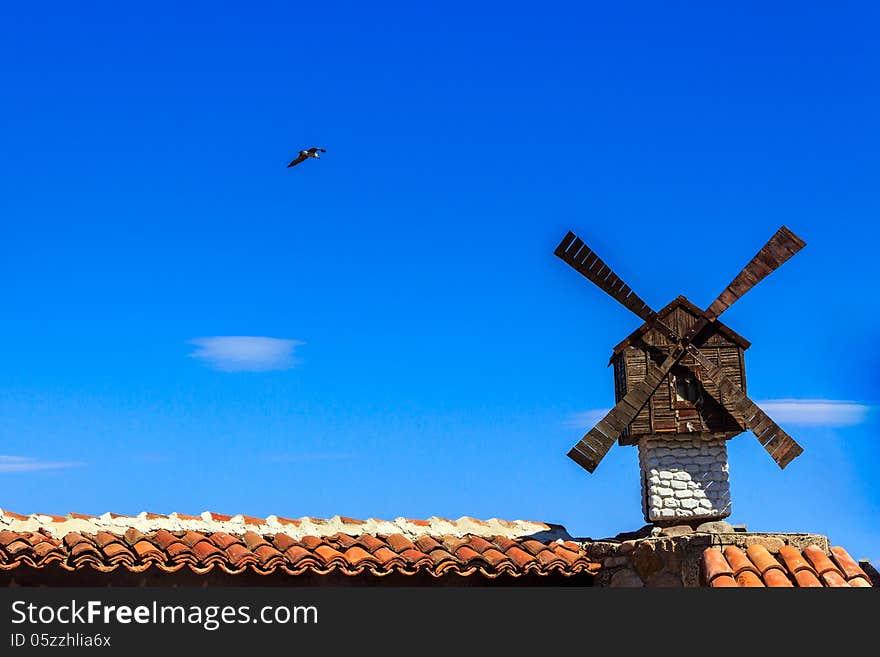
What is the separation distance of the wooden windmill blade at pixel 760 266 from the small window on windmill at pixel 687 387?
739 millimetres

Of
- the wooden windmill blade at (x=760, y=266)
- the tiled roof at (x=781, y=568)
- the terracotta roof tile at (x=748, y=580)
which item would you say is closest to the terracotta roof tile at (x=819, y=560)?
the tiled roof at (x=781, y=568)

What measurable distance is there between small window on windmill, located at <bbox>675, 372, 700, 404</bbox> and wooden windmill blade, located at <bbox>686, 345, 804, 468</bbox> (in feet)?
0.84

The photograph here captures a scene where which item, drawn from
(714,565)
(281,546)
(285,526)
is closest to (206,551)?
(281,546)

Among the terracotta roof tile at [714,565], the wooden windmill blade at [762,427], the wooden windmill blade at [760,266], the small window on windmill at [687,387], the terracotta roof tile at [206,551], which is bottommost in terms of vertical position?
the terracotta roof tile at [714,565]

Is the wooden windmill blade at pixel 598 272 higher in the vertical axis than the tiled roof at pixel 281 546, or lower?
higher

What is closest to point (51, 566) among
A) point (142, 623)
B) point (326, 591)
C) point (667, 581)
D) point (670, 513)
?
point (142, 623)

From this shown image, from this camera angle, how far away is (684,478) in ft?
40.7

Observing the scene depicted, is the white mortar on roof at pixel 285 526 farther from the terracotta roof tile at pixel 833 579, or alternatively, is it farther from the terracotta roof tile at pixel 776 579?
the terracotta roof tile at pixel 833 579

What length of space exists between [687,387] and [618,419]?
0.87m

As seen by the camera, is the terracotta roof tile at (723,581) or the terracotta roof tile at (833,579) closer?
the terracotta roof tile at (723,581)

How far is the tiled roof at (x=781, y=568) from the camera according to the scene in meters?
9.85

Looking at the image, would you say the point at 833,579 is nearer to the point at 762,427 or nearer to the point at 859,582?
the point at 859,582

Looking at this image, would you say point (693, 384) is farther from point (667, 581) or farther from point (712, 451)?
point (667, 581)

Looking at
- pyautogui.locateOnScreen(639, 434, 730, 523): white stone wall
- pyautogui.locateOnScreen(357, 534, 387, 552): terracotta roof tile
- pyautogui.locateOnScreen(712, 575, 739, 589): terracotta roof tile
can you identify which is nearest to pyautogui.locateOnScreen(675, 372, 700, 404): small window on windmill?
pyautogui.locateOnScreen(639, 434, 730, 523): white stone wall
